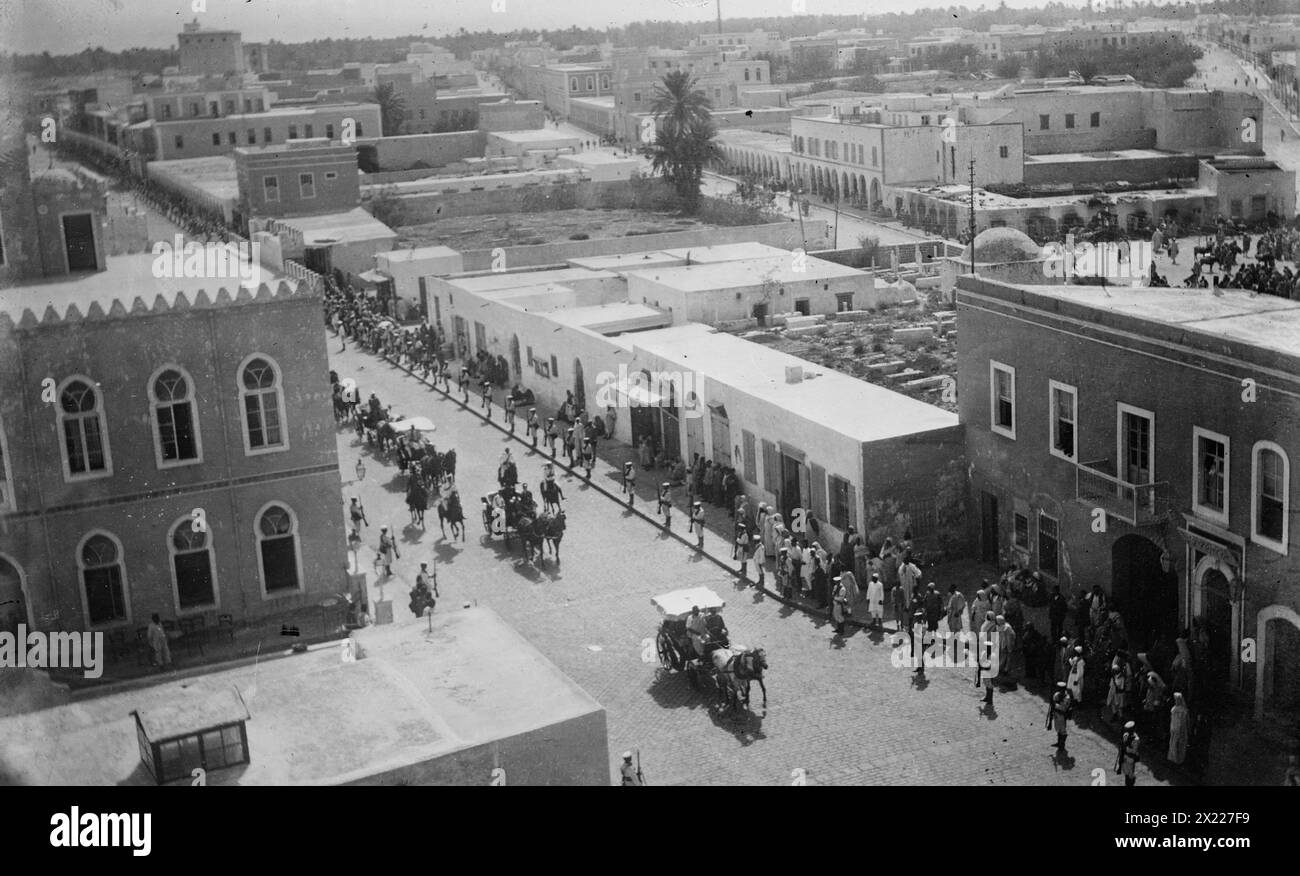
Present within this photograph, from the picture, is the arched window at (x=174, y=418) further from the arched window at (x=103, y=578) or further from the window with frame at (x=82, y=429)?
the arched window at (x=103, y=578)

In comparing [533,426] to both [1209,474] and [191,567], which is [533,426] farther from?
[1209,474]

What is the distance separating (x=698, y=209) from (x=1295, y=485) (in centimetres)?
6702

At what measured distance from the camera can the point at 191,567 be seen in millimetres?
23141

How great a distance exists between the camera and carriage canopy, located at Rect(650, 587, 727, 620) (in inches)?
857

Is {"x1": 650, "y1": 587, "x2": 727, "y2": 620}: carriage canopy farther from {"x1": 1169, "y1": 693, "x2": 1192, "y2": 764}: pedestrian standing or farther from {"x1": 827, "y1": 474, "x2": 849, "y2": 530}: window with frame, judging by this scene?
{"x1": 1169, "y1": 693, "x2": 1192, "y2": 764}: pedestrian standing

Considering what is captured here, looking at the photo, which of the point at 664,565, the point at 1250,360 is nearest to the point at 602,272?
the point at 664,565

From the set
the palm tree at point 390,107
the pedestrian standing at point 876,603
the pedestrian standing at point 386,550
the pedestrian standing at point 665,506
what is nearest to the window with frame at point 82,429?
the pedestrian standing at point 386,550

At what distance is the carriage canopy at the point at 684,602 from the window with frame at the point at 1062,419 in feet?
22.0

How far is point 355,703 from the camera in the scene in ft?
56.0

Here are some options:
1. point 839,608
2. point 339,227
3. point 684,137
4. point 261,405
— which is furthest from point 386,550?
point 684,137

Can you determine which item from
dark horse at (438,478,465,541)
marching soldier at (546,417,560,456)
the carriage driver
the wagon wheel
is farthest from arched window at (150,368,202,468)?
marching soldier at (546,417,560,456)

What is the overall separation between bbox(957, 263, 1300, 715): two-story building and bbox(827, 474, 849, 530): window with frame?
241 centimetres

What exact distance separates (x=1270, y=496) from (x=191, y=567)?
16661mm

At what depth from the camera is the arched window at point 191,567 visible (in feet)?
75.3
